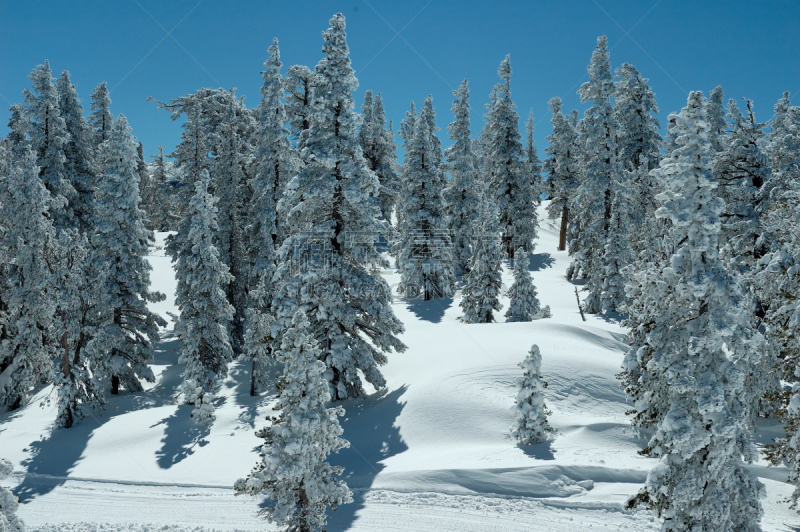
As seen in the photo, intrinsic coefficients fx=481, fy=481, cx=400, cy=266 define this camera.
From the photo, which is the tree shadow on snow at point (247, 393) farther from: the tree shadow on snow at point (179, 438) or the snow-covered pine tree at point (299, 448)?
the snow-covered pine tree at point (299, 448)

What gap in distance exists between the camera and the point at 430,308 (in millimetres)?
33656

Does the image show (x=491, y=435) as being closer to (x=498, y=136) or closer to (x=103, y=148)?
(x=103, y=148)

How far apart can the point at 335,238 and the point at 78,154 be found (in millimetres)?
23904

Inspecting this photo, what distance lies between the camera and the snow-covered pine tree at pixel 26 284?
80.3ft

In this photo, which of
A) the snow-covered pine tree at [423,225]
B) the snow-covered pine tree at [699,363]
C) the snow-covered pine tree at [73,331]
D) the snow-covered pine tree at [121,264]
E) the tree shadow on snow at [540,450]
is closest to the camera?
the snow-covered pine tree at [699,363]

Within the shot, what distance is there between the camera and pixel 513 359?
19.4 m

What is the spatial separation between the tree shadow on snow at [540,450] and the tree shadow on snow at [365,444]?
4.05 metres

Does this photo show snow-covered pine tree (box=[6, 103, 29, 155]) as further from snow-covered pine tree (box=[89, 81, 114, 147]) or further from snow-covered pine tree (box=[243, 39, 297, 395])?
snow-covered pine tree (box=[243, 39, 297, 395])

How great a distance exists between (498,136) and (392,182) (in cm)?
1051

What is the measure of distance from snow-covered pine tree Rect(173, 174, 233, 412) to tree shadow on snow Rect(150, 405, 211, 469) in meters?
1.70

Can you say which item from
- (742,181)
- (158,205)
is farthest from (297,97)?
(158,205)

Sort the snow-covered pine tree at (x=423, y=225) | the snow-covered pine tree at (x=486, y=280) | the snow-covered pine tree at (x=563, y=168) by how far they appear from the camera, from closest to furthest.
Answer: the snow-covered pine tree at (x=486, y=280) → the snow-covered pine tree at (x=423, y=225) → the snow-covered pine tree at (x=563, y=168)

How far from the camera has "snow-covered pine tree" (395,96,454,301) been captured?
3512 cm

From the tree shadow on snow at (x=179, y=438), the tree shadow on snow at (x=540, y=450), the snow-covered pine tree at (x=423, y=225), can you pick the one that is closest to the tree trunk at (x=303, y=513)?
the tree shadow on snow at (x=540, y=450)
